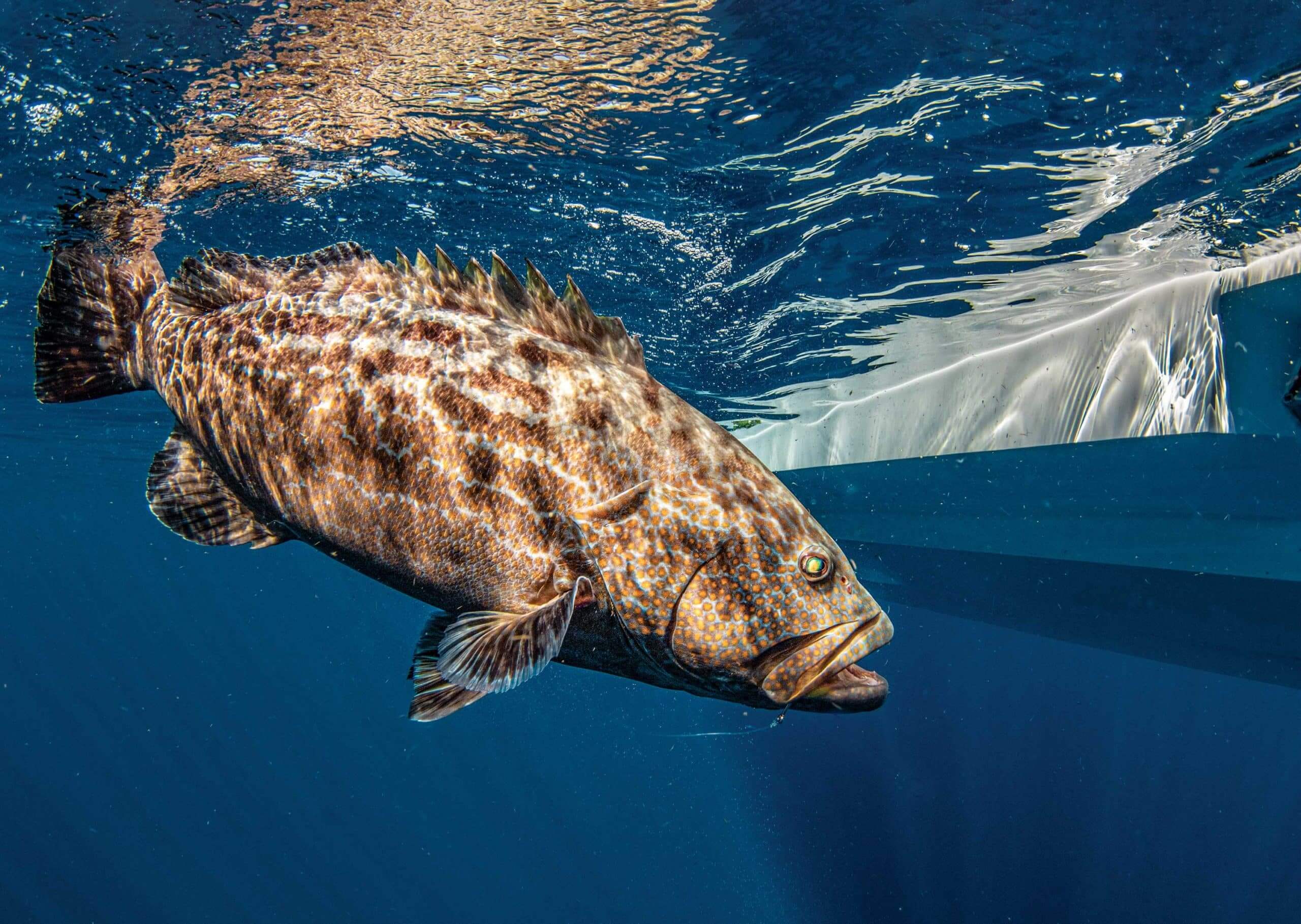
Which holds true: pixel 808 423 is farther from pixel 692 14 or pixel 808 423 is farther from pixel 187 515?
pixel 187 515

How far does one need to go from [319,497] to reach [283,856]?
92.2m

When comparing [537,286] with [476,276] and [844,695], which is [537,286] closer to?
[476,276]

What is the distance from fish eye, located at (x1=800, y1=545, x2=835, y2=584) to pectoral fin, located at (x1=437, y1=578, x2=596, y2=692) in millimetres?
696

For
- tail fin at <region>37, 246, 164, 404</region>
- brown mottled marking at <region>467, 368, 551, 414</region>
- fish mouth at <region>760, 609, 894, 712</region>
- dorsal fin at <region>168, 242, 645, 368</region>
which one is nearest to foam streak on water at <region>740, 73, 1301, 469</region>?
dorsal fin at <region>168, 242, 645, 368</region>

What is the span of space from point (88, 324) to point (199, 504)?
106cm

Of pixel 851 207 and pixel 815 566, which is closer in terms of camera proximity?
pixel 815 566

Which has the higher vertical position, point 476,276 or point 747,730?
point 476,276

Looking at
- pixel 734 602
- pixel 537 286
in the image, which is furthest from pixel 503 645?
pixel 537 286

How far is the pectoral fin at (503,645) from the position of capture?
1653mm

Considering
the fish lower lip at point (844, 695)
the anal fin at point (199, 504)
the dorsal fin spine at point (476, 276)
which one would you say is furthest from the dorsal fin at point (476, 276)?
the fish lower lip at point (844, 695)

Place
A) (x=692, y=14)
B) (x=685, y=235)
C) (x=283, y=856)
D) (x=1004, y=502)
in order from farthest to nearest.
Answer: (x=283, y=856), (x=1004, y=502), (x=685, y=235), (x=692, y=14)

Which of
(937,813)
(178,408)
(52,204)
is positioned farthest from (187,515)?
(937,813)

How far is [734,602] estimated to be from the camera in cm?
200

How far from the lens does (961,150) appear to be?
6.93m
